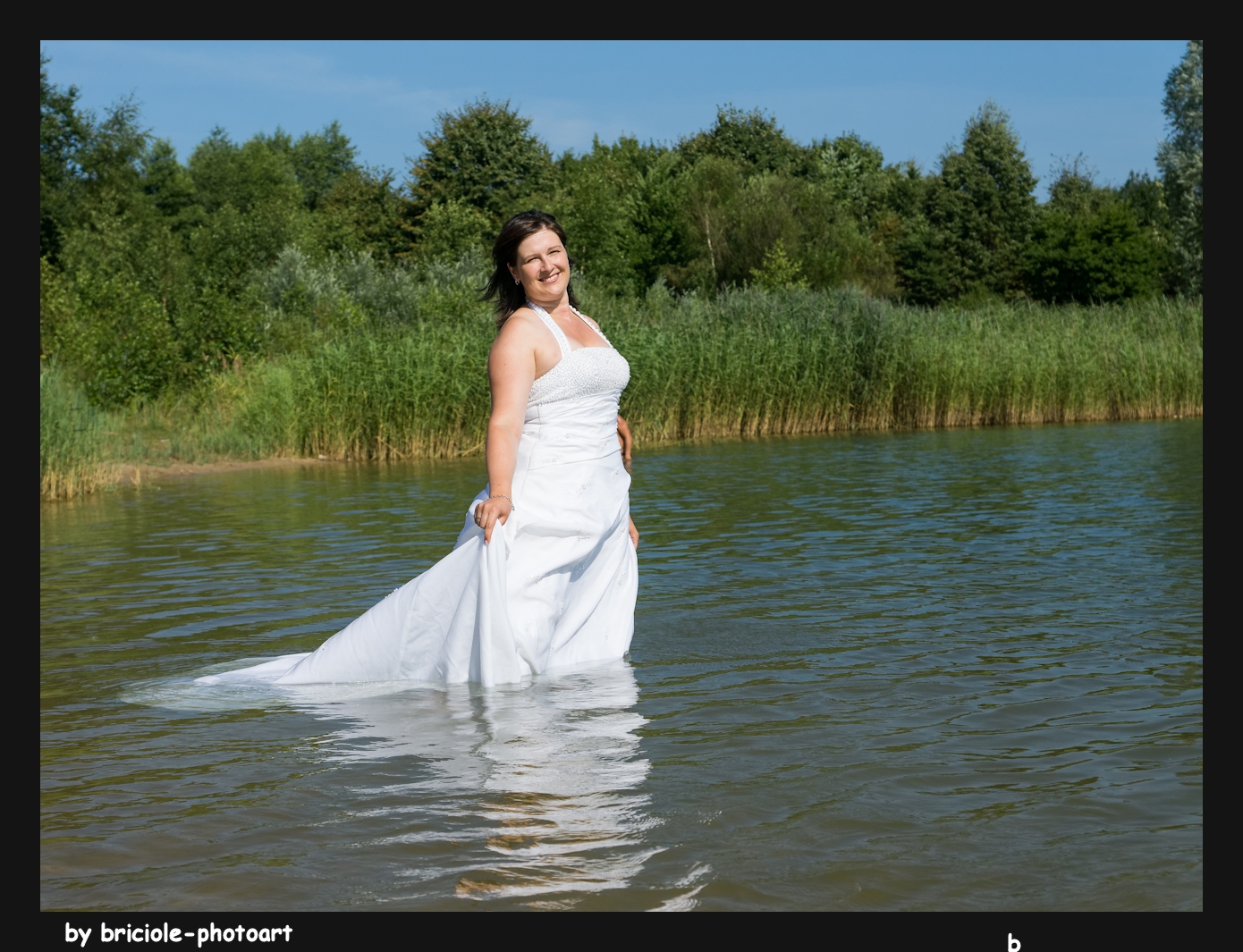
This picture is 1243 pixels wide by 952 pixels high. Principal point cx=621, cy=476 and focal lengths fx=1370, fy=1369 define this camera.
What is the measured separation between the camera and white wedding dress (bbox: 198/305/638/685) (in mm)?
6578

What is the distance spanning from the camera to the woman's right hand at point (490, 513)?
21.0 feet

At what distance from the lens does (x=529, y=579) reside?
21.8 ft

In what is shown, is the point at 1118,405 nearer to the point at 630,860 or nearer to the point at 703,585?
the point at 703,585

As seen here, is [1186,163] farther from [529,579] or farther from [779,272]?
[529,579]

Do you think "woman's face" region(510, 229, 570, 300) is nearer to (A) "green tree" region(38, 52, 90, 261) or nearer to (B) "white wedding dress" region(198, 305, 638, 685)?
(B) "white wedding dress" region(198, 305, 638, 685)

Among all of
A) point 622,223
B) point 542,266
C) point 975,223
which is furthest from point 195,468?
point 975,223

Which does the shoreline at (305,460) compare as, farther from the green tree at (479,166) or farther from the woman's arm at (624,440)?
the green tree at (479,166)

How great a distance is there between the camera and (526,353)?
6.57m

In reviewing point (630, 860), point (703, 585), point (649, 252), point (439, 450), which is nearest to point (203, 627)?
point (703, 585)

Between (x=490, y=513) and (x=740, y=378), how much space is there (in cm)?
1979

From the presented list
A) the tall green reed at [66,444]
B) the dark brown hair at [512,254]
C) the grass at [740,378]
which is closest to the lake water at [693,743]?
the dark brown hair at [512,254]

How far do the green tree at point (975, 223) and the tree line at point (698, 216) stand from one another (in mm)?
88

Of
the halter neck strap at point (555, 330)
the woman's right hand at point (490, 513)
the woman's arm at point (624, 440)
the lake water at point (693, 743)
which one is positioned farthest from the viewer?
the woman's arm at point (624, 440)
